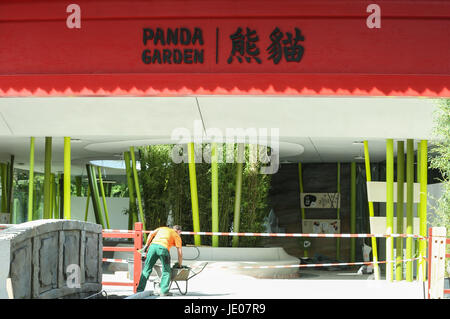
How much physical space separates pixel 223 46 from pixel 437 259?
4286 mm

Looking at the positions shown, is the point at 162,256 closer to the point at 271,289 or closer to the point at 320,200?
the point at 271,289

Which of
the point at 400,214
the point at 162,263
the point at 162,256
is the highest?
the point at 400,214

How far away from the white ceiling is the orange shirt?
2153mm

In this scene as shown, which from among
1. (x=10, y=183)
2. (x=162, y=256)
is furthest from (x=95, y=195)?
(x=162, y=256)

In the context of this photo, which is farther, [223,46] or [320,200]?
[320,200]

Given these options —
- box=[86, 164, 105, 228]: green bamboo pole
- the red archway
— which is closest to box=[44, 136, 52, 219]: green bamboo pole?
the red archway

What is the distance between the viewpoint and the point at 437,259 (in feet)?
29.3

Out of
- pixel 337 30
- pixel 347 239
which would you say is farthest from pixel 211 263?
pixel 347 239

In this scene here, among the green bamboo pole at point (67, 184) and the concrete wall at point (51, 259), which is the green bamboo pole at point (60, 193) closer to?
the green bamboo pole at point (67, 184)

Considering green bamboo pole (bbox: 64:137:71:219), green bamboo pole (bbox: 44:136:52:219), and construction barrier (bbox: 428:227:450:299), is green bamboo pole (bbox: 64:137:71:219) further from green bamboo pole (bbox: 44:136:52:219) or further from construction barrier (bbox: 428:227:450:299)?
construction barrier (bbox: 428:227:450:299)

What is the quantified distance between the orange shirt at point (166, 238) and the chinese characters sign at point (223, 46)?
253cm

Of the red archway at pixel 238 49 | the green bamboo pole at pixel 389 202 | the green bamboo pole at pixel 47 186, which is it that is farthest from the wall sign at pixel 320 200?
the red archway at pixel 238 49

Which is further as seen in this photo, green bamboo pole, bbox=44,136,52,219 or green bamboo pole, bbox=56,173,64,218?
green bamboo pole, bbox=56,173,64,218

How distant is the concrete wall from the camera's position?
5695 mm
